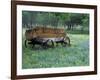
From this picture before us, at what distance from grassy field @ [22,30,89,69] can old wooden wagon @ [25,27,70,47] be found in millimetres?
53

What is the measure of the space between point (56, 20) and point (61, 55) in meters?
0.35

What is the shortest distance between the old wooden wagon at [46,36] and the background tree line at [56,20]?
5 centimetres

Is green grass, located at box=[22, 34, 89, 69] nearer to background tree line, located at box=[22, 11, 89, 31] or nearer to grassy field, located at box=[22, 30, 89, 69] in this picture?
grassy field, located at box=[22, 30, 89, 69]

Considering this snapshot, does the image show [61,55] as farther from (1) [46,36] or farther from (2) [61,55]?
(1) [46,36]

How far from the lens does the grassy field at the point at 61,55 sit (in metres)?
1.92

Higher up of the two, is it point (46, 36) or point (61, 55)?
point (46, 36)

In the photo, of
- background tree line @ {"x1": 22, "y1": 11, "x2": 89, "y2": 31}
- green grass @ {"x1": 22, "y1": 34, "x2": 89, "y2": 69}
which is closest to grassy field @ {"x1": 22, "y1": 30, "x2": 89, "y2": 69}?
green grass @ {"x1": 22, "y1": 34, "x2": 89, "y2": 69}

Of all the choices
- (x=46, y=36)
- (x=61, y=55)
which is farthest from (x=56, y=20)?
(x=61, y=55)

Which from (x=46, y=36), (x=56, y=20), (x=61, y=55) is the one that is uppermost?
(x=56, y=20)

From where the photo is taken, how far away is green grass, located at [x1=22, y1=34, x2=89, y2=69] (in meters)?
1.92

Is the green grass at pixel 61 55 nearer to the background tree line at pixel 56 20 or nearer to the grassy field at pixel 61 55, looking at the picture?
the grassy field at pixel 61 55

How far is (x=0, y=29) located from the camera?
158cm

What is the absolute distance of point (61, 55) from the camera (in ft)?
6.64

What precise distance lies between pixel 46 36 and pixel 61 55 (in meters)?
0.24
